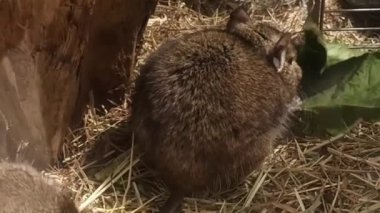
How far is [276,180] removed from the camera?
336 cm

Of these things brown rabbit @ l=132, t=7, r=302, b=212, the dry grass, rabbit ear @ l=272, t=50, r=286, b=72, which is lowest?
the dry grass

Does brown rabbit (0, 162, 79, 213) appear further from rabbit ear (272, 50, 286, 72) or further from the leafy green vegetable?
the leafy green vegetable

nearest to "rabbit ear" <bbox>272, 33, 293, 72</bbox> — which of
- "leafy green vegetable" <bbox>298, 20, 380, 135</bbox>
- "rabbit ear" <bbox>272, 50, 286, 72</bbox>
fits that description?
"rabbit ear" <bbox>272, 50, 286, 72</bbox>

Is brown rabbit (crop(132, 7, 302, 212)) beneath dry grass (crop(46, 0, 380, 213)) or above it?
above

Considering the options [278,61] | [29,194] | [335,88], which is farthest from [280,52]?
[29,194]

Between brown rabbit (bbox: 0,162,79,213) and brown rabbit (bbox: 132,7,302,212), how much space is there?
0.44 m

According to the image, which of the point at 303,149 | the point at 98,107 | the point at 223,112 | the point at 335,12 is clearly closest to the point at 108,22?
the point at 98,107

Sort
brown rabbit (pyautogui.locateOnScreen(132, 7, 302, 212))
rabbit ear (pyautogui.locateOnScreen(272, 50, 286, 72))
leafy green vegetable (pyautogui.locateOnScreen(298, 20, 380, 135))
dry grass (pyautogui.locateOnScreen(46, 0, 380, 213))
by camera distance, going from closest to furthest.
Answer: brown rabbit (pyautogui.locateOnScreen(132, 7, 302, 212)) → dry grass (pyautogui.locateOnScreen(46, 0, 380, 213)) → rabbit ear (pyautogui.locateOnScreen(272, 50, 286, 72)) → leafy green vegetable (pyautogui.locateOnScreen(298, 20, 380, 135))

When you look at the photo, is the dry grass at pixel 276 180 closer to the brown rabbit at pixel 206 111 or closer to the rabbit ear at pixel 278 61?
the brown rabbit at pixel 206 111

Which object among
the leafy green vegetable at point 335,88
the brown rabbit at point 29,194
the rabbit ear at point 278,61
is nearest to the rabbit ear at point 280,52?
the rabbit ear at point 278,61

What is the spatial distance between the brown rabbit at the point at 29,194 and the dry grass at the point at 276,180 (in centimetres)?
35

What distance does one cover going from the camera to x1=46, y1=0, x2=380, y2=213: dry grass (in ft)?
10.6

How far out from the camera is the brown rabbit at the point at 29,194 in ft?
8.83

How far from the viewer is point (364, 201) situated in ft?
10.6
